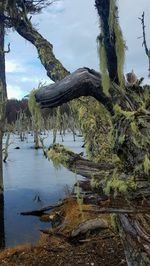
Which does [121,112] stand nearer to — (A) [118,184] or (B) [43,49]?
(A) [118,184]

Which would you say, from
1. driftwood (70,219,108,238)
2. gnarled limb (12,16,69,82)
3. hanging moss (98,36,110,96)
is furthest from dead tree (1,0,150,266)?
driftwood (70,219,108,238)

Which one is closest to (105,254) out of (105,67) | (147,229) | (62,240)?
(62,240)

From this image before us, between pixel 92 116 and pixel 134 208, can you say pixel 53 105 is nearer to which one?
pixel 134 208

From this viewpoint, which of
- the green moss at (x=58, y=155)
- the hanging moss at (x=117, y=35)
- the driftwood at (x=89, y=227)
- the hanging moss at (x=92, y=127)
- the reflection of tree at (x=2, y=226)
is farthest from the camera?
the reflection of tree at (x=2, y=226)

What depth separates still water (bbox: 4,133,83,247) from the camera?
15.9 metres

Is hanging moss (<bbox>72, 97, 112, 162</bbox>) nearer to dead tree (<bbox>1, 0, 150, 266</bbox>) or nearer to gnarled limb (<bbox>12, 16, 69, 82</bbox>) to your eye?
gnarled limb (<bbox>12, 16, 69, 82</bbox>)

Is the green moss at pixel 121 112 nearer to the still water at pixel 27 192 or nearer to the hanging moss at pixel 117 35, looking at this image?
the hanging moss at pixel 117 35

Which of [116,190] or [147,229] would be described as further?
[147,229]

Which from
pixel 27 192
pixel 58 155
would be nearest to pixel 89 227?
pixel 58 155

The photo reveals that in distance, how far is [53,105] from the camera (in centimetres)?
596

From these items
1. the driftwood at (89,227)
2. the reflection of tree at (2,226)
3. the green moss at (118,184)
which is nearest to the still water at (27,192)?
the reflection of tree at (2,226)

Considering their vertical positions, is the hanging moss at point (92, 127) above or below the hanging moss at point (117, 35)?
below

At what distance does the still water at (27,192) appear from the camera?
15.9 m

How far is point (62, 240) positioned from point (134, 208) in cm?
569
